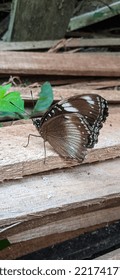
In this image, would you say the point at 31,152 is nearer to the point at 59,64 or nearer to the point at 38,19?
the point at 59,64

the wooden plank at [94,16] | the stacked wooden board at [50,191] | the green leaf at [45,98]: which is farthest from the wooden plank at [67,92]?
the wooden plank at [94,16]

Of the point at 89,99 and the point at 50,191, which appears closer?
the point at 50,191

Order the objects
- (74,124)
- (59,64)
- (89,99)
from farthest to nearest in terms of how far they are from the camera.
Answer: (59,64), (74,124), (89,99)

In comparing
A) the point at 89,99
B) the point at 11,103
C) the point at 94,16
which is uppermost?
the point at 89,99

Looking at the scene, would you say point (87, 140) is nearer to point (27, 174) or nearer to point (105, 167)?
point (105, 167)

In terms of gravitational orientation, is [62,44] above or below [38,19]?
below

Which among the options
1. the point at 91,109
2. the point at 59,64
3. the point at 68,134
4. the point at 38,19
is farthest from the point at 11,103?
the point at 38,19

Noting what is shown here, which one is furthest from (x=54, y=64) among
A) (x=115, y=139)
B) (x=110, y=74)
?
(x=115, y=139)
